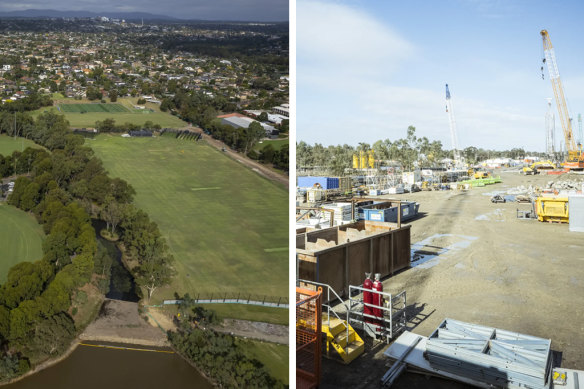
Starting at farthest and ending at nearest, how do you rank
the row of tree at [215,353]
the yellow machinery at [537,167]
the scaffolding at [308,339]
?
the yellow machinery at [537,167] < the scaffolding at [308,339] < the row of tree at [215,353]

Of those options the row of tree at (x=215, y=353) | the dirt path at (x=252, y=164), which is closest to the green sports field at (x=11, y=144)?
the dirt path at (x=252, y=164)

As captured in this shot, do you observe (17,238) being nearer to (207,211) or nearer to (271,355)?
(207,211)

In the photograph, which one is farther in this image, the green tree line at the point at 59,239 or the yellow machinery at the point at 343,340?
the yellow machinery at the point at 343,340

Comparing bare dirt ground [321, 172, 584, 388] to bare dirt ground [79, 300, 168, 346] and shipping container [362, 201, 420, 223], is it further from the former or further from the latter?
bare dirt ground [79, 300, 168, 346]

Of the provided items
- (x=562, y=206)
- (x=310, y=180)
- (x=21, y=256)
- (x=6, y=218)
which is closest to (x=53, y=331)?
(x=21, y=256)

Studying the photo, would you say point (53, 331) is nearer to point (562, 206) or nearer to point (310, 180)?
point (562, 206)

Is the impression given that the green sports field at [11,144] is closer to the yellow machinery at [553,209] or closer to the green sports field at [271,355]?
the green sports field at [271,355]
